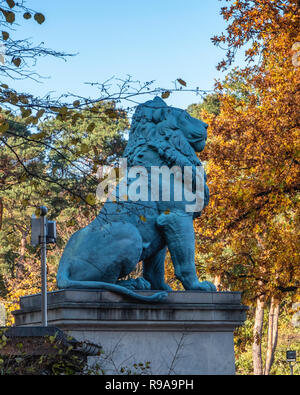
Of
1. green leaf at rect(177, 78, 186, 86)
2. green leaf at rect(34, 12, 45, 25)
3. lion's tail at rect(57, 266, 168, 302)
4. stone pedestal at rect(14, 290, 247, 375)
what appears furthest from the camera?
lion's tail at rect(57, 266, 168, 302)

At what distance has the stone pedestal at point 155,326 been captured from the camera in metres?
→ 7.31

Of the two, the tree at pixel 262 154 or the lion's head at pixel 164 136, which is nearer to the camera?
the lion's head at pixel 164 136

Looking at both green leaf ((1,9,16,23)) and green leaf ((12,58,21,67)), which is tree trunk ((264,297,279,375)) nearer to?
green leaf ((12,58,21,67))

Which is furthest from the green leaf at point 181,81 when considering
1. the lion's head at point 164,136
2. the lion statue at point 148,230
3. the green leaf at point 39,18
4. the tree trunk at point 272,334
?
the tree trunk at point 272,334

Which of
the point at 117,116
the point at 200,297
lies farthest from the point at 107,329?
the point at 117,116

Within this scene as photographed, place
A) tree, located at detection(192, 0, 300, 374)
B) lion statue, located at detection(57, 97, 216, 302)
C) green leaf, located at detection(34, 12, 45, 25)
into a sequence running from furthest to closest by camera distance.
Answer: tree, located at detection(192, 0, 300, 374) → lion statue, located at detection(57, 97, 216, 302) → green leaf, located at detection(34, 12, 45, 25)

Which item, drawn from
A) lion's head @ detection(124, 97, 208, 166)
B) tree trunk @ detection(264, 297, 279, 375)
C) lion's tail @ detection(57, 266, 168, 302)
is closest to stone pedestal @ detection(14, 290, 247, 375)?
lion's tail @ detection(57, 266, 168, 302)

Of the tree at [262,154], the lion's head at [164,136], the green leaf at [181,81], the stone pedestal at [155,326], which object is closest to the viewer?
the green leaf at [181,81]

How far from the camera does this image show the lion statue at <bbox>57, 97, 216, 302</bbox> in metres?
7.71

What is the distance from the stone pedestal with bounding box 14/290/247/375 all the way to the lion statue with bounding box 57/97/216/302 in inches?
6.8

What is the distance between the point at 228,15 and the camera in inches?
660

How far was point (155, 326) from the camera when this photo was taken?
7586 mm

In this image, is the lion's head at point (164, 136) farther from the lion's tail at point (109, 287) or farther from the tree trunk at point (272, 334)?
the tree trunk at point (272, 334)

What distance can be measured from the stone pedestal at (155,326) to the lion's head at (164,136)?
1.54 metres
